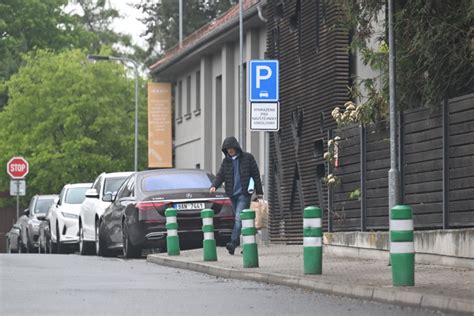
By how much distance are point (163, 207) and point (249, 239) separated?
20.1ft

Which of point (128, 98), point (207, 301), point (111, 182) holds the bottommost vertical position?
point (207, 301)

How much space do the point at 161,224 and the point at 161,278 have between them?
6.75 m

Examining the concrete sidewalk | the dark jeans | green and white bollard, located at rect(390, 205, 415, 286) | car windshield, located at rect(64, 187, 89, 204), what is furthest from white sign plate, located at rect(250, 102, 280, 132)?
car windshield, located at rect(64, 187, 89, 204)

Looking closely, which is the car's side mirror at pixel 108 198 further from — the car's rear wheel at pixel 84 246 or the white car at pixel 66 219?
the white car at pixel 66 219

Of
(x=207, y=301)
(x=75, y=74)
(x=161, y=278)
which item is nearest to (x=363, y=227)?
(x=161, y=278)

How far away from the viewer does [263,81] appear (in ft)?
76.6

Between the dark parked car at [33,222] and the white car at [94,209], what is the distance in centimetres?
1009

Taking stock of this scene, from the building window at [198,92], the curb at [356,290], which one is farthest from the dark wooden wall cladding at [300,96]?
the building window at [198,92]

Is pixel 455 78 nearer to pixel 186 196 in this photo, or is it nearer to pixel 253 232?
pixel 253 232

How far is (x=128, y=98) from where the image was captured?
58.3 metres

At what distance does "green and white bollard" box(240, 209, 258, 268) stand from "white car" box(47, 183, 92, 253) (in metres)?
15.6

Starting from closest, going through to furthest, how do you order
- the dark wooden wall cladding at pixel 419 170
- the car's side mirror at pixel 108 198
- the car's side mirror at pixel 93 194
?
the dark wooden wall cladding at pixel 419 170
the car's side mirror at pixel 108 198
the car's side mirror at pixel 93 194

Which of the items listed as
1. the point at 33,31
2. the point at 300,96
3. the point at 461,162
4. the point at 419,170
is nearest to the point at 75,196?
the point at 300,96

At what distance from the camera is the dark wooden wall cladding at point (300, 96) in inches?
1163
